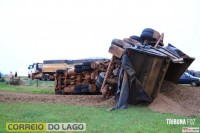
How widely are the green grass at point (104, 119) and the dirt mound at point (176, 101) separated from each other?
0.97 meters

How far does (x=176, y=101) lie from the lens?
45.8 ft

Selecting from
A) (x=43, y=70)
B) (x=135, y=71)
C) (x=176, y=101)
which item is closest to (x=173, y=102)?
(x=176, y=101)

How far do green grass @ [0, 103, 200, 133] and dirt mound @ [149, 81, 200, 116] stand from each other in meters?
0.97

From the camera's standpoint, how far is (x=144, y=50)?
13266mm

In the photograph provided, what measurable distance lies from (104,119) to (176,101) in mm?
5134

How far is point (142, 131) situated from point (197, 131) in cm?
123

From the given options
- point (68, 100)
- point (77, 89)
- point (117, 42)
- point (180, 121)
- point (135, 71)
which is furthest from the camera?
point (77, 89)

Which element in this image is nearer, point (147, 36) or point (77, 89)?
point (147, 36)

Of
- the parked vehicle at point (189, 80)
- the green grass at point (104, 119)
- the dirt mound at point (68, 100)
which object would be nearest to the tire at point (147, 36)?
the dirt mound at point (68, 100)

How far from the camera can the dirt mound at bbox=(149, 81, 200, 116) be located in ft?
40.7

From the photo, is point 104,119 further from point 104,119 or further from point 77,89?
point 77,89

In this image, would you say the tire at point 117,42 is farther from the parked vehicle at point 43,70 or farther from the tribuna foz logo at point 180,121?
the parked vehicle at point 43,70

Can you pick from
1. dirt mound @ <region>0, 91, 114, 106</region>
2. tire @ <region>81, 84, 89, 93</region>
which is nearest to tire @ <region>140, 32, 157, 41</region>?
dirt mound @ <region>0, 91, 114, 106</region>

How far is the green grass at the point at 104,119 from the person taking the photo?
27.4 ft
